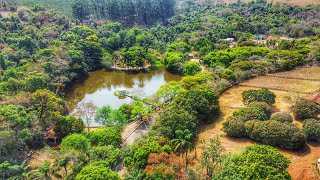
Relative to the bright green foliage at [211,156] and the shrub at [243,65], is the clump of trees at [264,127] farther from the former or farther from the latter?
the shrub at [243,65]

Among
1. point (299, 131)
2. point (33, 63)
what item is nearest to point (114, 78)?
point (33, 63)

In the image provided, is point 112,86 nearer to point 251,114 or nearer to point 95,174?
point 251,114

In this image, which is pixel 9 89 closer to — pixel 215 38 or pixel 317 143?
pixel 317 143

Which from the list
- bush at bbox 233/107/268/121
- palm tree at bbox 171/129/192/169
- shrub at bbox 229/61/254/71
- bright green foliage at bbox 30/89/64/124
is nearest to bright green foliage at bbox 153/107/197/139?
palm tree at bbox 171/129/192/169

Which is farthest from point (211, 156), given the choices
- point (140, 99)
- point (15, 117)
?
point (15, 117)

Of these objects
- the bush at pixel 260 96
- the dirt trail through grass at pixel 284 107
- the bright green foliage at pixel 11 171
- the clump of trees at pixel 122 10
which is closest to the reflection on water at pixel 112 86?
the dirt trail through grass at pixel 284 107
